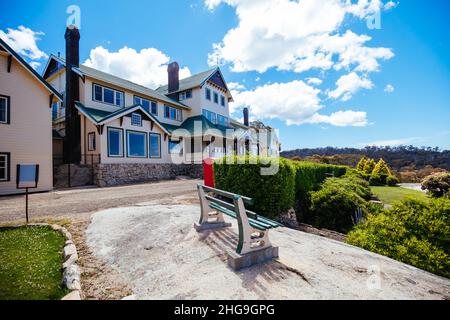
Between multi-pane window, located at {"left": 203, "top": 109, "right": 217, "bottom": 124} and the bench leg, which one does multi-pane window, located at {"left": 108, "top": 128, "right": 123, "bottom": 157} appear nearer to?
multi-pane window, located at {"left": 203, "top": 109, "right": 217, "bottom": 124}

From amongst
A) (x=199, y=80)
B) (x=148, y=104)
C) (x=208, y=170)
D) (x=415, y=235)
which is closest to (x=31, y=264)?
(x=208, y=170)

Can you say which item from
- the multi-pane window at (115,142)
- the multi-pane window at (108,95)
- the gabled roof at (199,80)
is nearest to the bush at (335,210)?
the multi-pane window at (115,142)

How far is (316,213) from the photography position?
35.5 ft

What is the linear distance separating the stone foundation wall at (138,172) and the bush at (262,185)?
11199 millimetres

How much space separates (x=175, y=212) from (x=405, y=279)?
16.8 feet

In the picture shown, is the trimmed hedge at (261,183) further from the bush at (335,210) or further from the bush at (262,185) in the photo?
the bush at (335,210)

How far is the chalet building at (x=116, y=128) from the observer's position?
16.0 metres

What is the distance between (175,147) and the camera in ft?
70.5

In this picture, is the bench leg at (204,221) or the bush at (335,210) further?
the bush at (335,210)

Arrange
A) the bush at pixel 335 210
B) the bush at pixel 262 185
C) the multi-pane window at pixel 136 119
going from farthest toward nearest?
the multi-pane window at pixel 136 119 → the bush at pixel 335 210 → the bush at pixel 262 185

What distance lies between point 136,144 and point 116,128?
207cm
